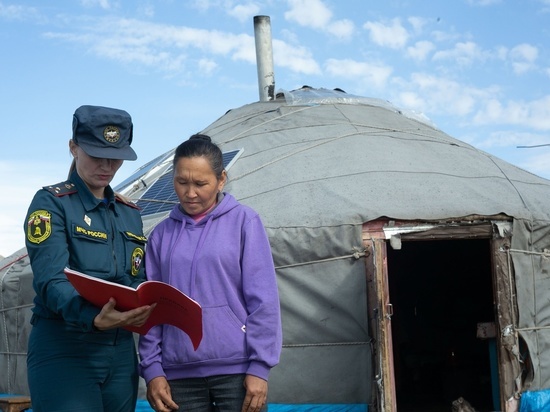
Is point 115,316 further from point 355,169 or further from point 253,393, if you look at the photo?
point 355,169

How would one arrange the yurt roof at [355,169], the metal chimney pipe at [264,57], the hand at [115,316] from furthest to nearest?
1. the metal chimney pipe at [264,57]
2. the yurt roof at [355,169]
3. the hand at [115,316]

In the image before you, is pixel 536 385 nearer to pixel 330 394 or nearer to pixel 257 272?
pixel 330 394

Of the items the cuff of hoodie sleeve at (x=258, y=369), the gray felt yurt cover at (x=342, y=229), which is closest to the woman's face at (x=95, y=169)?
the cuff of hoodie sleeve at (x=258, y=369)

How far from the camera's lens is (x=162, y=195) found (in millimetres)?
5730

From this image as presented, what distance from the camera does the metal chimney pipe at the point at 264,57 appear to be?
7535mm

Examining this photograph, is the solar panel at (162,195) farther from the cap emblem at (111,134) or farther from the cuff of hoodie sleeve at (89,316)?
the cuff of hoodie sleeve at (89,316)

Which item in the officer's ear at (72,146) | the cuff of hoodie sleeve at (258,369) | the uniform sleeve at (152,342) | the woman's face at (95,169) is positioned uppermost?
the officer's ear at (72,146)

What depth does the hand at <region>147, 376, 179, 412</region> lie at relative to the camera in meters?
2.13

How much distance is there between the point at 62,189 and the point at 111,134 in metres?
0.20

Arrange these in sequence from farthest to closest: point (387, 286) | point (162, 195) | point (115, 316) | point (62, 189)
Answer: point (162, 195) → point (387, 286) → point (62, 189) → point (115, 316)

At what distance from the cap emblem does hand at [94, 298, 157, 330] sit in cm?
49

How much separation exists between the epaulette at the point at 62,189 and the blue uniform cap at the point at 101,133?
116 millimetres

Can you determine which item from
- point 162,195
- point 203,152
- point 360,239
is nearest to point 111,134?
point 203,152

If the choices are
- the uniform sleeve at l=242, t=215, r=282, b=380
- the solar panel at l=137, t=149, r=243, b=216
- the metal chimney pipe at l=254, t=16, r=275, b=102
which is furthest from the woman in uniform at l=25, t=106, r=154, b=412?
the metal chimney pipe at l=254, t=16, r=275, b=102
